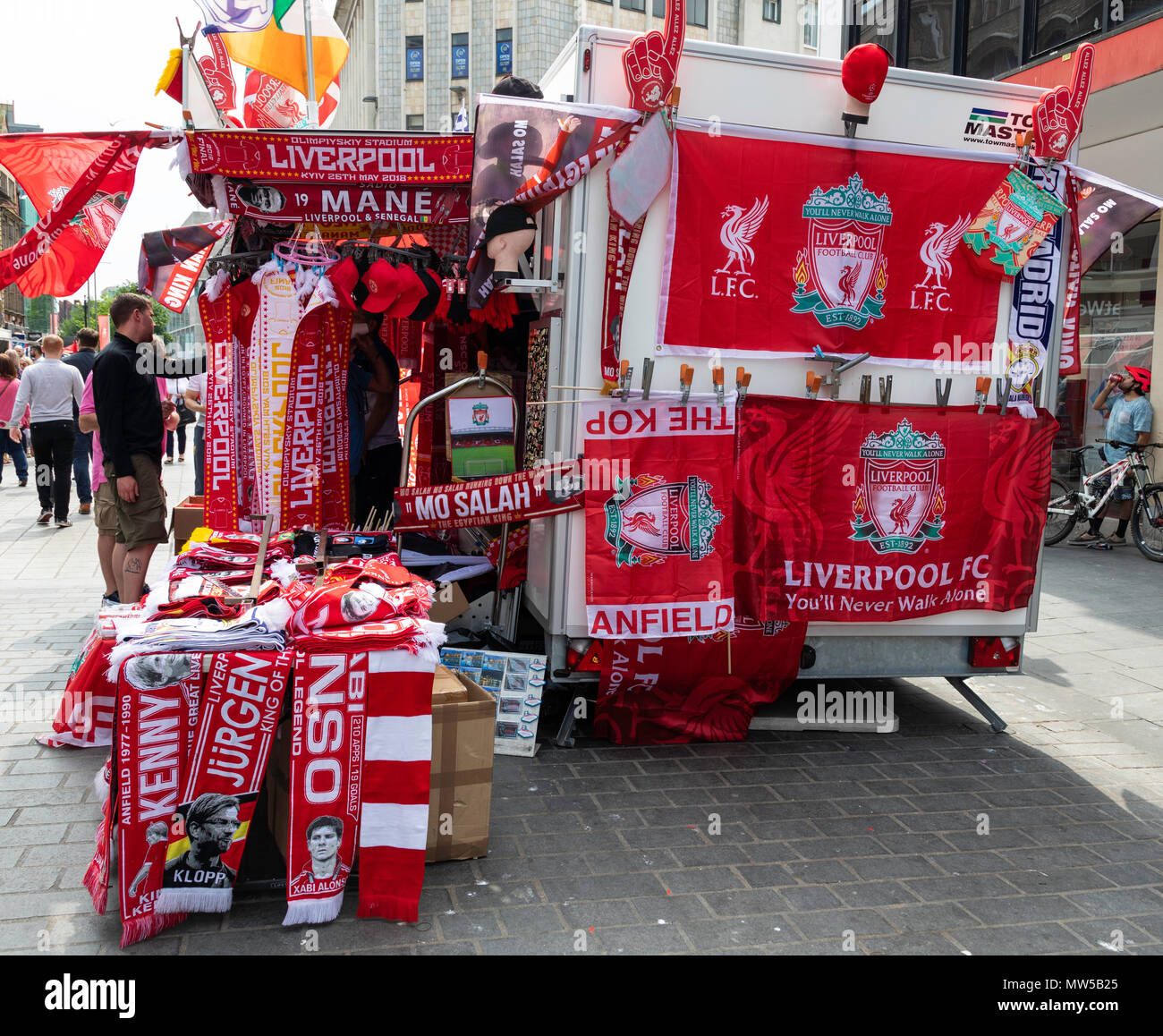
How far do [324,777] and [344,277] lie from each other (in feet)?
10.1

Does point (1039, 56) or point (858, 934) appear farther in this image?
point (1039, 56)

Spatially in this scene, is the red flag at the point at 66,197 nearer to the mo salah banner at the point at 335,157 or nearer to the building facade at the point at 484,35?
the mo salah banner at the point at 335,157

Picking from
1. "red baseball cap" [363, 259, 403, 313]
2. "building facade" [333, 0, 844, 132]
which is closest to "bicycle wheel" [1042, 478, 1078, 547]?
"red baseball cap" [363, 259, 403, 313]

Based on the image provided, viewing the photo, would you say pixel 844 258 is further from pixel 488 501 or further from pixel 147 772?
pixel 147 772

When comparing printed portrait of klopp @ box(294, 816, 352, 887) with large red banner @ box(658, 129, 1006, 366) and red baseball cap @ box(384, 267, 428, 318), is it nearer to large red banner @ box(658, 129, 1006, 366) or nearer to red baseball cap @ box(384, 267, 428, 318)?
large red banner @ box(658, 129, 1006, 366)

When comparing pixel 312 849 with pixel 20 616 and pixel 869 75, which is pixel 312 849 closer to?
pixel 869 75

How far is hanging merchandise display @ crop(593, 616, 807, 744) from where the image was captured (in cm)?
512

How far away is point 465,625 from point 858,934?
305 centimetres

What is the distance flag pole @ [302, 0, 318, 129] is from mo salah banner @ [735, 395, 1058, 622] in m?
2.92

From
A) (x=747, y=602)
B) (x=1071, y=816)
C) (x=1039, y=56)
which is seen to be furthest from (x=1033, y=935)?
(x=1039, y=56)

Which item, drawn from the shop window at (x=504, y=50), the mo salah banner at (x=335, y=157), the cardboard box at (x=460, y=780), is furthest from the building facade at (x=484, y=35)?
the cardboard box at (x=460, y=780)

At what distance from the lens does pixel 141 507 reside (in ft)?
20.7

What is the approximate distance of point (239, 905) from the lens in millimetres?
3461

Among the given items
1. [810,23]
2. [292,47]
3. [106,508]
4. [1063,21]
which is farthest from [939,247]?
[810,23]
